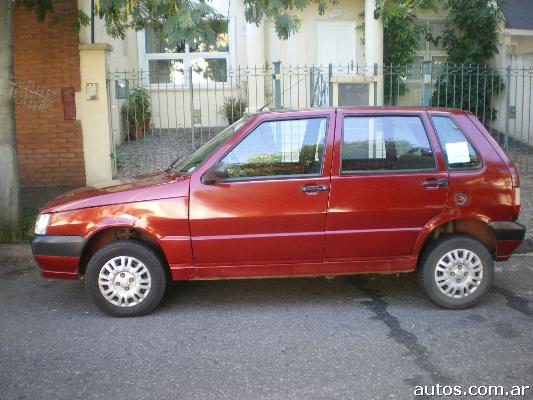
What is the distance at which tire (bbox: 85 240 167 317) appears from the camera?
5.19 meters

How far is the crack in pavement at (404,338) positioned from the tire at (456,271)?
445 mm

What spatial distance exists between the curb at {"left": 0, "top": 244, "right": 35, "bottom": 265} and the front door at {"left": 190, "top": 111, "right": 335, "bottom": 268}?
3123mm

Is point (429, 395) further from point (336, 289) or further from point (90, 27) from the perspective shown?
point (90, 27)

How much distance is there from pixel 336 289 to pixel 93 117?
5735 mm

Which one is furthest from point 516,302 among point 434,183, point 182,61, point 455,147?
point 182,61

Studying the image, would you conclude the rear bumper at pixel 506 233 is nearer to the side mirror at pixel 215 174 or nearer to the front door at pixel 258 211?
the front door at pixel 258 211

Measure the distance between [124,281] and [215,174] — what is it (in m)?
1.15

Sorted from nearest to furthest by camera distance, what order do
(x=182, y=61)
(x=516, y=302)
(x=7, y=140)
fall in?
(x=516, y=302), (x=7, y=140), (x=182, y=61)

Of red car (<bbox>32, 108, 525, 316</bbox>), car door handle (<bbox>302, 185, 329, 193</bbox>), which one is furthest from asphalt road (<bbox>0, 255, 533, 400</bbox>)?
car door handle (<bbox>302, 185, 329, 193</bbox>)

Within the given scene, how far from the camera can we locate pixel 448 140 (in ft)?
17.9

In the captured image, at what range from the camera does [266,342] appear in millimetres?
4758

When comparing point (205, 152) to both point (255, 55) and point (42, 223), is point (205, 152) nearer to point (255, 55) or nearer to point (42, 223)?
point (42, 223)

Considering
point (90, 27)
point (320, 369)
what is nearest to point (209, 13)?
point (320, 369)

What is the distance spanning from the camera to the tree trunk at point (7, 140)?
778cm
